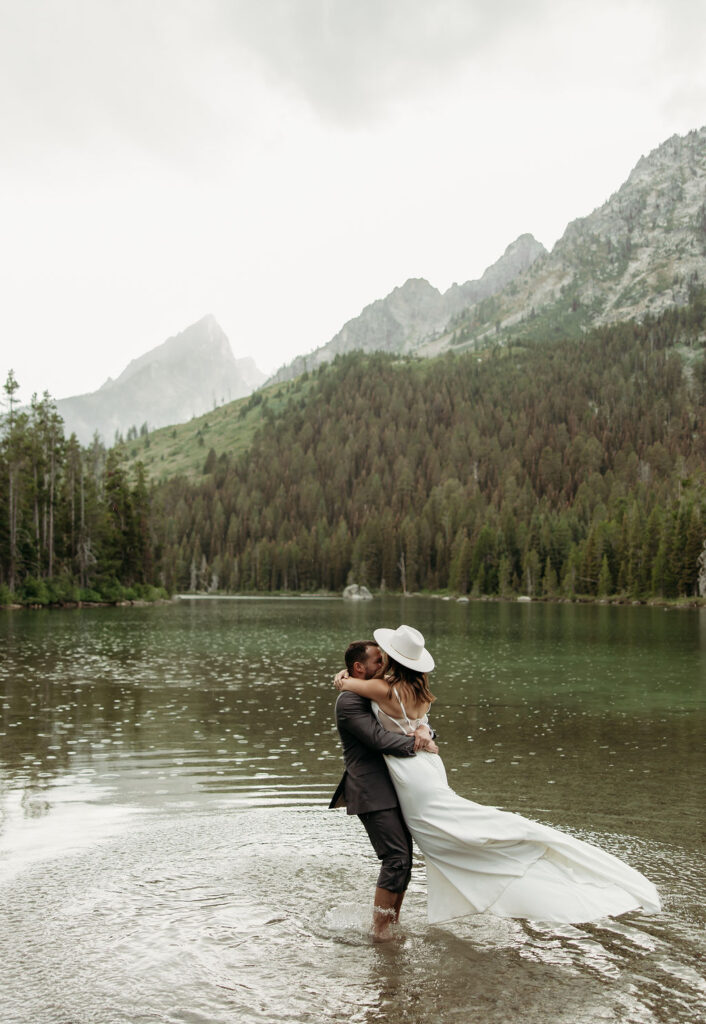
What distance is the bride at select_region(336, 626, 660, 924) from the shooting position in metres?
8.04

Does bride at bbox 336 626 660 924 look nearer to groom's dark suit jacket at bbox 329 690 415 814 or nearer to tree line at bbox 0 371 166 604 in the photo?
groom's dark suit jacket at bbox 329 690 415 814

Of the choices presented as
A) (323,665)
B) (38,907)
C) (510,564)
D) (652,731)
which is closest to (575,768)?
(652,731)

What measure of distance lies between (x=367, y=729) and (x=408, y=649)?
90 centimetres

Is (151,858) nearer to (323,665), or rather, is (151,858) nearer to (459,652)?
(323,665)

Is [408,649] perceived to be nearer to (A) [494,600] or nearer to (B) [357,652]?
(B) [357,652]

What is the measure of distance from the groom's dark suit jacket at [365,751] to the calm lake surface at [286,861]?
4.67 ft

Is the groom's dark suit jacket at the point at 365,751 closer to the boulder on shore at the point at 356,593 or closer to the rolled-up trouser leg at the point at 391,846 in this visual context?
the rolled-up trouser leg at the point at 391,846

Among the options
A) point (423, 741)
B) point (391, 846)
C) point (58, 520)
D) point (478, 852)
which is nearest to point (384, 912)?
point (391, 846)

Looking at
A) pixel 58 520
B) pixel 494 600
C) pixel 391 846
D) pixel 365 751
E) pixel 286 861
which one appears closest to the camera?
pixel 391 846

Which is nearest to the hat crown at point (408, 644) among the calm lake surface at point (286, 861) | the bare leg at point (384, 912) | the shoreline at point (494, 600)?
the bare leg at point (384, 912)

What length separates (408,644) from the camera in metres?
8.24

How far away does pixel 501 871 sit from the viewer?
8.14 meters

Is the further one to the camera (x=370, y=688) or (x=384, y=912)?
(x=384, y=912)

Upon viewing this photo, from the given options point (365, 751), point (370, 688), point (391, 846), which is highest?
point (370, 688)
